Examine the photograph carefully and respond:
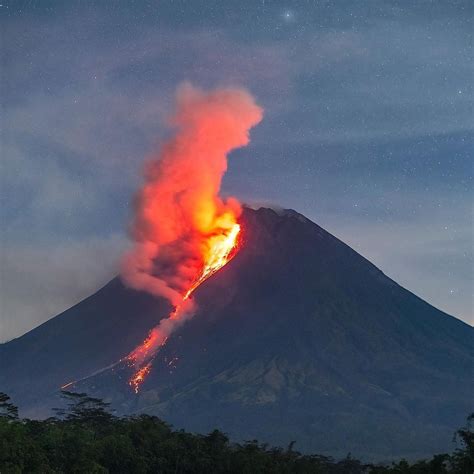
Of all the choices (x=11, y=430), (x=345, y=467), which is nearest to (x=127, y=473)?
(x=11, y=430)

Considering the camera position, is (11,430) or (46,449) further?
(46,449)

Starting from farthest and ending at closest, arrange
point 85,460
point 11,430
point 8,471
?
point 85,460
point 11,430
point 8,471

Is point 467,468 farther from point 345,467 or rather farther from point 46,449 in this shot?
point 345,467

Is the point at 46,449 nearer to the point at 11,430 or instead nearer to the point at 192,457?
the point at 11,430

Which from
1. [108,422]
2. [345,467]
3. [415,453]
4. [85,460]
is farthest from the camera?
[415,453]

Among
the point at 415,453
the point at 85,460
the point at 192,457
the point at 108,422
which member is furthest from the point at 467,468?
the point at 415,453

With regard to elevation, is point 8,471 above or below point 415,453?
below
